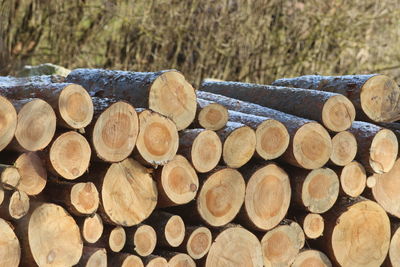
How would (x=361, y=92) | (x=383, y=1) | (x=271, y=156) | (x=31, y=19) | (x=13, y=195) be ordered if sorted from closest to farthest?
1. (x=13, y=195)
2. (x=271, y=156)
3. (x=361, y=92)
4. (x=31, y=19)
5. (x=383, y=1)

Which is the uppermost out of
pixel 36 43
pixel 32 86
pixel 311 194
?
pixel 32 86

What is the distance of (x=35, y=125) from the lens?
2795mm

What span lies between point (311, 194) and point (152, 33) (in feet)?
21.6

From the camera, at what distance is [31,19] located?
31.1 feet

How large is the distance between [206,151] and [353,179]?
35.7 inches

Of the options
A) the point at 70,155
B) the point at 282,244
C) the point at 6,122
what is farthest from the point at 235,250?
the point at 6,122

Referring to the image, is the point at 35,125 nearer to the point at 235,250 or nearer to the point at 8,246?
the point at 8,246

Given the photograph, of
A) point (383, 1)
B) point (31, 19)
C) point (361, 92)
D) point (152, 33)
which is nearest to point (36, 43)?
point (31, 19)

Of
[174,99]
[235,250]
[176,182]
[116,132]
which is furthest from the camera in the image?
[235,250]

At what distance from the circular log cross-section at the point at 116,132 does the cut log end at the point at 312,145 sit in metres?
0.91

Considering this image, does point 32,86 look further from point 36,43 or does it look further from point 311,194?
point 36,43

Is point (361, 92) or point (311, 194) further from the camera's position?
point (361, 92)

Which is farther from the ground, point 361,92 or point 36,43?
point 361,92

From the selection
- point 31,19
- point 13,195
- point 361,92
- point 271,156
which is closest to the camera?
point 13,195
